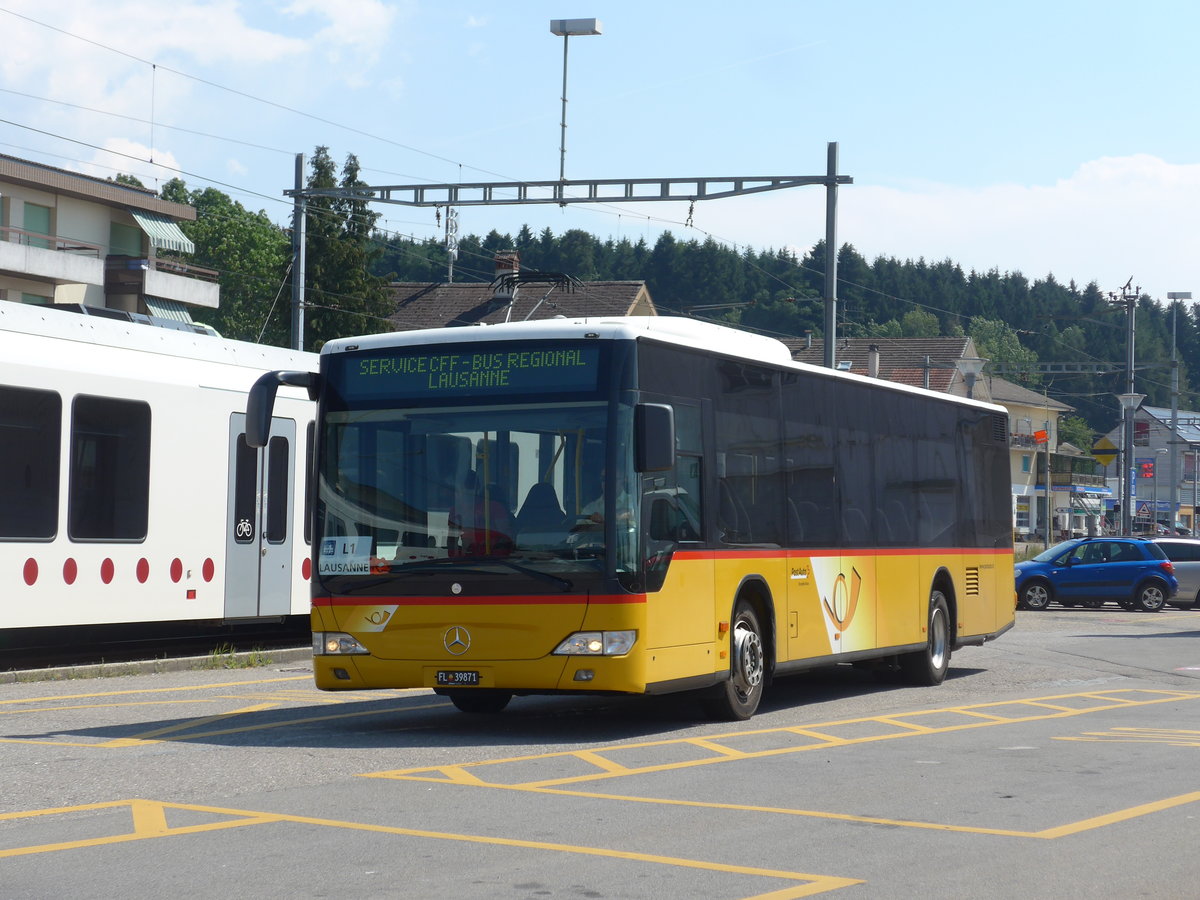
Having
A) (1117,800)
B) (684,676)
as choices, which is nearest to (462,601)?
(684,676)

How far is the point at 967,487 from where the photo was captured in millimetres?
18688

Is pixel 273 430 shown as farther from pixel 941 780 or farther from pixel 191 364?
pixel 941 780

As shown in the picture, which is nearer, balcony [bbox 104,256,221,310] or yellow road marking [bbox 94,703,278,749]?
yellow road marking [bbox 94,703,278,749]

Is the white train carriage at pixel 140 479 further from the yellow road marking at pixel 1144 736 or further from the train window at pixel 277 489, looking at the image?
the yellow road marking at pixel 1144 736

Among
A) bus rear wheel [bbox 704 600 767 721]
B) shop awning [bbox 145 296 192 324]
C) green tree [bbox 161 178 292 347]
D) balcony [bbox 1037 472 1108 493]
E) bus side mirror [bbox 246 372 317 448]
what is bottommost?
bus rear wheel [bbox 704 600 767 721]

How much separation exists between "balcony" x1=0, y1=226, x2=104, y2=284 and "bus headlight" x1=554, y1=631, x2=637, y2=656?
145 feet

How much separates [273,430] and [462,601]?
26.4ft

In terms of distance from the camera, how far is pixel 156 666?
55.7 ft

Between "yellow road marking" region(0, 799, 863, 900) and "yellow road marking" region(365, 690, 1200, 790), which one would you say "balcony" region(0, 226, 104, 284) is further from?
"yellow road marking" region(0, 799, 863, 900)

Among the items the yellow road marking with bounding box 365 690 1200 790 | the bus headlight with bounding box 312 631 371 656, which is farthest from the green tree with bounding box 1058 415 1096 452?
the bus headlight with bounding box 312 631 371 656

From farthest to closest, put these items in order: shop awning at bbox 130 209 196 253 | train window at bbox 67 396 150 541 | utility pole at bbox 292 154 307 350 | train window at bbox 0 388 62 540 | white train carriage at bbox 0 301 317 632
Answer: shop awning at bbox 130 209 196 253
utility pole at bbox 292 154 307 350
train window at bbox 67 396 150 541
white train carriage at bbox 0 301 317 632
train window at bbox 0 388 62 540

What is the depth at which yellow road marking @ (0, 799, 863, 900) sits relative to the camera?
6.91 metres

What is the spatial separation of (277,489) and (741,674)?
784 cm

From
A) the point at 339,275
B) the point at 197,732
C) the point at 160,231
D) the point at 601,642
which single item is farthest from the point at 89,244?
the point at 601,642
